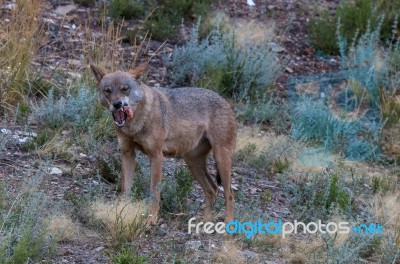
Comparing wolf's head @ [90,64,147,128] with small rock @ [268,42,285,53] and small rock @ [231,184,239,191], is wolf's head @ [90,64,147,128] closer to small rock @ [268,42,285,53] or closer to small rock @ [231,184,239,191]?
small rock @ [231,184,239,191]

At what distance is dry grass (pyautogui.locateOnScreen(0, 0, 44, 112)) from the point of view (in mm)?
9891

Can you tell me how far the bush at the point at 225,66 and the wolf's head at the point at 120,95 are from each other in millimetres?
3663

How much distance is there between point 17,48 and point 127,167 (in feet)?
10.3

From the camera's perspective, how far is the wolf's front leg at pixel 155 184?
7.49 meters

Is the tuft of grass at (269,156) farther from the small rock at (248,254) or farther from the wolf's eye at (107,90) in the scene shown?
the wolf's eye at (107,90)

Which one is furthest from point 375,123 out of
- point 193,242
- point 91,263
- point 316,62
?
point 91,263

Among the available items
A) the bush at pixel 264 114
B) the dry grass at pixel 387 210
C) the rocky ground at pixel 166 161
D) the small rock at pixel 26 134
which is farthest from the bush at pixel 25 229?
the bush at pixel 264 114

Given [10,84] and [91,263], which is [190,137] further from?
[10,84]

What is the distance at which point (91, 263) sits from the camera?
262 inches

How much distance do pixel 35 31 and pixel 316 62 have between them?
14.5 feet

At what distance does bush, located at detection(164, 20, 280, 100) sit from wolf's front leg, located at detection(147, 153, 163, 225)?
12.2ft

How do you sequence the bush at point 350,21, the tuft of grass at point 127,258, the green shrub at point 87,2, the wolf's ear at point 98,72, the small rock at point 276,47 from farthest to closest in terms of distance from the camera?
the bush at point 350,21, the small rock at point 276,47, the green shrub at point 87,2, the wolf's ear at point 98,72, the tuft of grass at point 127,258

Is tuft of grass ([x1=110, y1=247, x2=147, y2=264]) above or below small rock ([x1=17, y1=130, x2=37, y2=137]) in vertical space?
above

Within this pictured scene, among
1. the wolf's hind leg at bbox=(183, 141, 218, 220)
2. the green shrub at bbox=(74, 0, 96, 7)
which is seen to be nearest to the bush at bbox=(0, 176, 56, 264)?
the wolf's hind leg at bbox=(183, 141, 218, 220)
